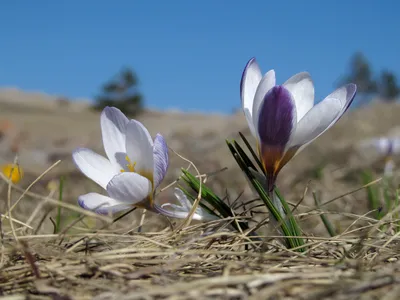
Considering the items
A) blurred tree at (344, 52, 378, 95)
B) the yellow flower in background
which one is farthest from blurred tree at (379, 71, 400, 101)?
the yellow flower in background

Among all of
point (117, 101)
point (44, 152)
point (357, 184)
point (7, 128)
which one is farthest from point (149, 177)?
point (117, 101)

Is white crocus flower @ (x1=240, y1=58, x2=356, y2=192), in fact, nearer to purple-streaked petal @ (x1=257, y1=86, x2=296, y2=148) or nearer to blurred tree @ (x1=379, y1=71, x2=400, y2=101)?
purple-streaked petal @ (x1=257, y1=86, x2=296, y2=148)

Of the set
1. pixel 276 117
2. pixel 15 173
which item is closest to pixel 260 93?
pixel 276 117

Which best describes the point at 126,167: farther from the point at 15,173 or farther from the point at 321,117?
the point at 15,173

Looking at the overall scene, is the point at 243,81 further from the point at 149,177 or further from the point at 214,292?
the point at 214,292

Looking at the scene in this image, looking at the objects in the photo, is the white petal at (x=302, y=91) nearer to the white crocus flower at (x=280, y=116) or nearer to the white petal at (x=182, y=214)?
the white crocus flower at (x=280, y=116)
